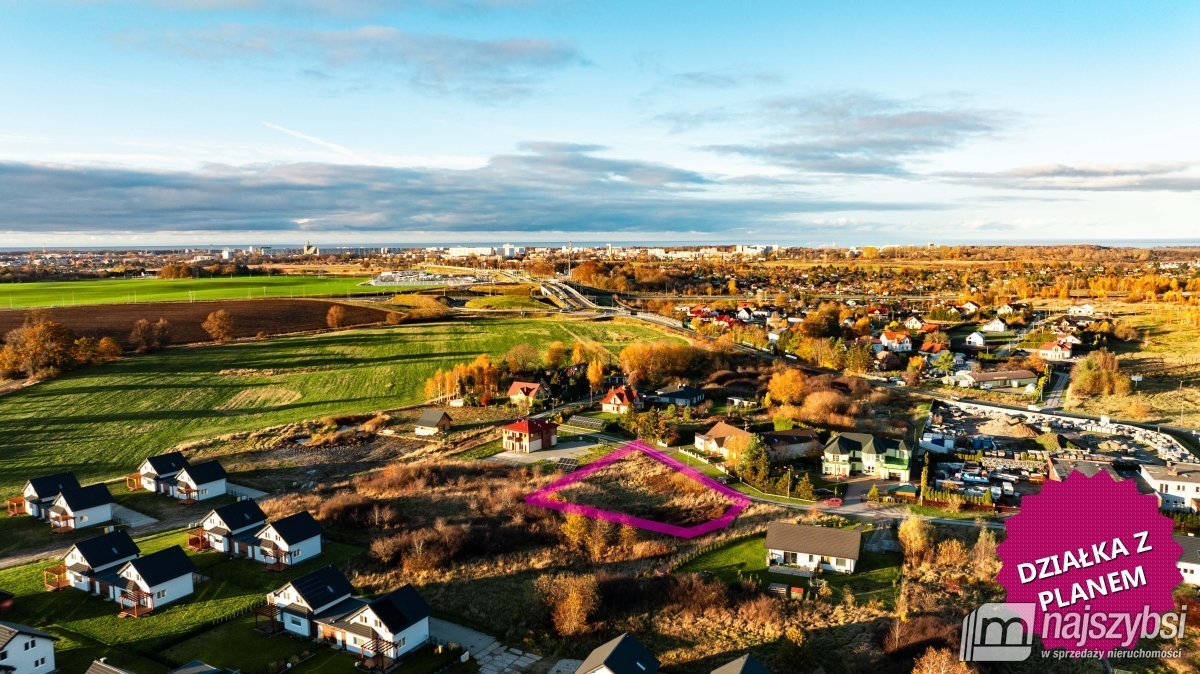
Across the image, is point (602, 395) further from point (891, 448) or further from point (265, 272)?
point (265, 272)

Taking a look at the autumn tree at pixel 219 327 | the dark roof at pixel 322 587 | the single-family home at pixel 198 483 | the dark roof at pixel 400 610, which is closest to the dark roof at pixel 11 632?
the dark roof at pixel 322 587

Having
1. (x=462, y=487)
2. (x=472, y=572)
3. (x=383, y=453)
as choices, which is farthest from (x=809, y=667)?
(x=383, y=453)

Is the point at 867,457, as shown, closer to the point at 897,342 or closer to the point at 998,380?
the point at 998,380

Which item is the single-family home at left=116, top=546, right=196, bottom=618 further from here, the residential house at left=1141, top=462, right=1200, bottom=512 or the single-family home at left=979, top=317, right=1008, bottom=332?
the single-family home at left=979, top=317, right=1008, bottom=332

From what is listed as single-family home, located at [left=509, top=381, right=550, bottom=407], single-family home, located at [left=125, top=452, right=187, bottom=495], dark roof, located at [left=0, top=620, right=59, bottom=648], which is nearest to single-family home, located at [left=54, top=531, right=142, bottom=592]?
dark roof, located at [left=0, top=620, right=59, bottom=648]

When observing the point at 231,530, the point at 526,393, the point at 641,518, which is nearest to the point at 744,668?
the point at 641,518
